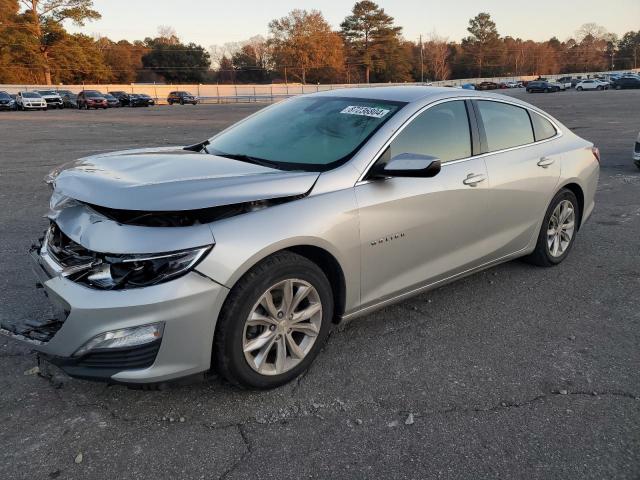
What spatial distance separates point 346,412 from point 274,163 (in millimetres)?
1608

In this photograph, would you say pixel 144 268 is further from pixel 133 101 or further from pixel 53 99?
pixel 133 101

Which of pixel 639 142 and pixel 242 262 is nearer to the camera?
pixel 242 262

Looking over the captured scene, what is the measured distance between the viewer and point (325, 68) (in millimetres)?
107375

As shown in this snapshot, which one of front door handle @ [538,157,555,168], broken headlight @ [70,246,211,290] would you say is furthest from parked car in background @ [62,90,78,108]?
broken headlight @ [70,246,211,290]

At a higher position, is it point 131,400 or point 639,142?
point 639,142

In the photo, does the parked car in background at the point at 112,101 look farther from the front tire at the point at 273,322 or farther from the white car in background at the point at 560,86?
the front tire at the point at 273,322

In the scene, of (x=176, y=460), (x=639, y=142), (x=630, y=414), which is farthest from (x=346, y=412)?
(x=639, y=142)

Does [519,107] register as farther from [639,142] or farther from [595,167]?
[639,142]

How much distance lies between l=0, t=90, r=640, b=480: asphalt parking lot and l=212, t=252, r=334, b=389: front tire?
0.54 ft

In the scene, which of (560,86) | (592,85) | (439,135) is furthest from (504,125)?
(560,86)

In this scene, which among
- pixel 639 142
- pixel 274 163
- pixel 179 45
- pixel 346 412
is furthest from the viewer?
pixel 179 45

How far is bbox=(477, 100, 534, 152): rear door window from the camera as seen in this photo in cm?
423

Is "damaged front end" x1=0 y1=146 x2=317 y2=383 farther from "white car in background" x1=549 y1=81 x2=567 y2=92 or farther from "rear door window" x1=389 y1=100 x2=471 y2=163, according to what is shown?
"white car in background" x1=549 y1=81 x2=567 y2=92

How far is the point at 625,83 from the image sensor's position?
64.2m
